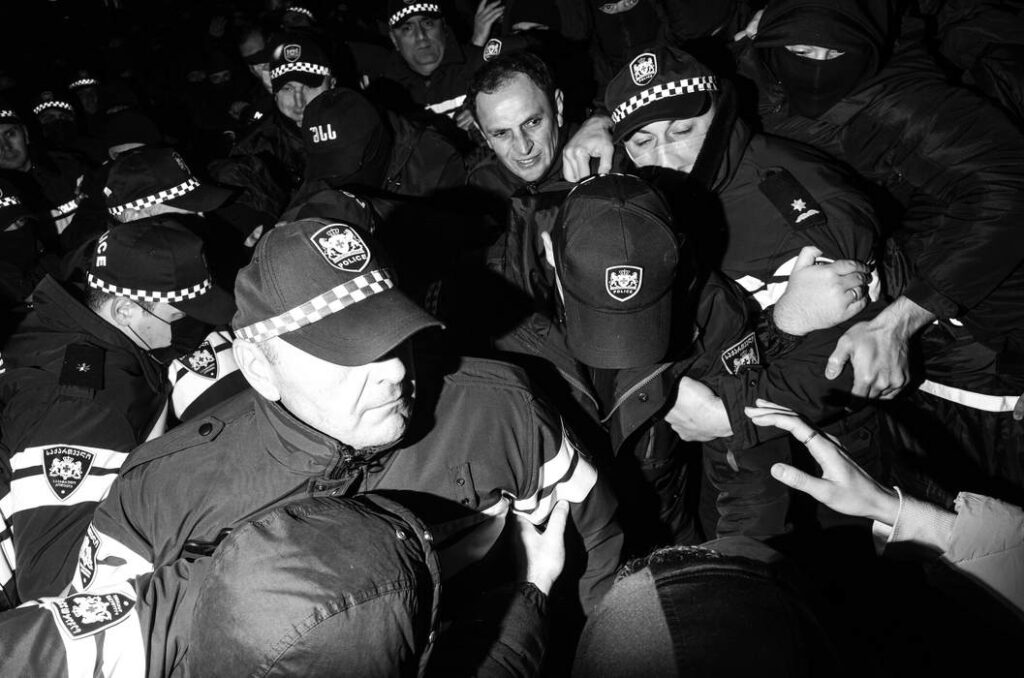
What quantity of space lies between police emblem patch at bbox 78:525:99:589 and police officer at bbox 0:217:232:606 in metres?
0.50

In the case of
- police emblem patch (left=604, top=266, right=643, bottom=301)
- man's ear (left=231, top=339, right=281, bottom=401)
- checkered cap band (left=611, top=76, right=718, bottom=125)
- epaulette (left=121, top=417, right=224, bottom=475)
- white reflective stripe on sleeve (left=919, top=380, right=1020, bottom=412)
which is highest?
checkered cap band (left=611, top=76, right=718, bottom=125)

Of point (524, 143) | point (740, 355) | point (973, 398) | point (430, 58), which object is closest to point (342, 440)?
point (740, 355)

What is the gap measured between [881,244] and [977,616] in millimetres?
1665

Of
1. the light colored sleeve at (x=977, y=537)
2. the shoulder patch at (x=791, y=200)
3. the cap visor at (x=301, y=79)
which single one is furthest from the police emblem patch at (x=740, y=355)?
the cap visor at (x=301, y=79)

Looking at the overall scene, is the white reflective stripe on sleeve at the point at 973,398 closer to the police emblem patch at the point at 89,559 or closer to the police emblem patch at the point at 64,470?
the police emblem patch at the point at 89,559

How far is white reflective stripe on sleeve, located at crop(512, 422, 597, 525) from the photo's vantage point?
82.7 inches

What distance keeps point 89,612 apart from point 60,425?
138 cm

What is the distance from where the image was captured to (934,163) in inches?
108

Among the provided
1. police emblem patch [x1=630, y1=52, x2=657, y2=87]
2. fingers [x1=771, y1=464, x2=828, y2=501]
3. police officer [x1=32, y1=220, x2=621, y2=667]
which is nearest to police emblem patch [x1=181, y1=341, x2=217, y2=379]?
police officer [x1=32, y1=220, x2=621, y2=667]

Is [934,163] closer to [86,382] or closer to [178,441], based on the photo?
[178,441]

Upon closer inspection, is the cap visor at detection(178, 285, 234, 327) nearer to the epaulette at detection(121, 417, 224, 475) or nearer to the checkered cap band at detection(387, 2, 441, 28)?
the epaulette at detection(121, 417, 224, 475)

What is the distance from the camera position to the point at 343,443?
184 cm

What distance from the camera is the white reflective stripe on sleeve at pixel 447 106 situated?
5.61m

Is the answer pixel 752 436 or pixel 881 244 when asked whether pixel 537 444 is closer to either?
pixel 752 436
